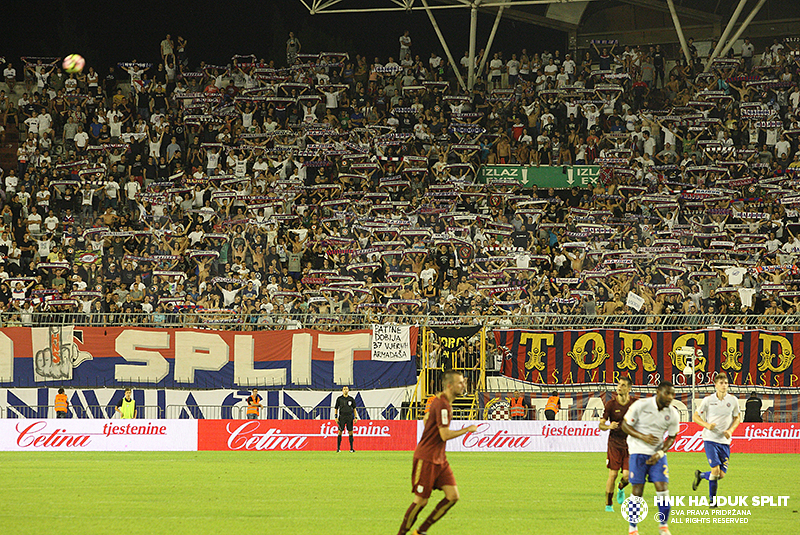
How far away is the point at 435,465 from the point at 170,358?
59.4 feet

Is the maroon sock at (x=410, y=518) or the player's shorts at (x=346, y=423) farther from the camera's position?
the player's shorts at (x=346, y=423)

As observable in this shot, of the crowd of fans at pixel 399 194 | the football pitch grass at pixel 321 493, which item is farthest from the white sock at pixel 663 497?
the crowd of fans at pixel 399 194

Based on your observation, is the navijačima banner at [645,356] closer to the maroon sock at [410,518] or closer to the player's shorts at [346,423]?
the player's shorts at [346,423]

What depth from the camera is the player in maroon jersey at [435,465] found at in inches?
402

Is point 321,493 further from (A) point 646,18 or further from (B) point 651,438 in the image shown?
(A) point 646,18

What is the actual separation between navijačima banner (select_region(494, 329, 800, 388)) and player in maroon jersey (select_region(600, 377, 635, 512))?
1209 cm

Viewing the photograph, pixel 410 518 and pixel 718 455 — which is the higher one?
pixel 410 518

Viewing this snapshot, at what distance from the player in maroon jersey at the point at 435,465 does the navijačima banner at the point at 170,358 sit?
16423 millimetres

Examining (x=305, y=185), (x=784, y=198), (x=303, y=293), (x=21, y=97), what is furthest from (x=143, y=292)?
(x=784, y=198)

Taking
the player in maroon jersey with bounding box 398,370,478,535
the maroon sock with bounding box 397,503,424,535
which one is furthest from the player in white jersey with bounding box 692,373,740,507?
the maroon sock with bounding box 397,503,424,535

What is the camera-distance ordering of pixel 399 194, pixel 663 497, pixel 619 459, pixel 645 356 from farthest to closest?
pixel 399 194, pixel 645 356, pixel 619 459, pixel 663 497

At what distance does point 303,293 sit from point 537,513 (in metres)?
16.0

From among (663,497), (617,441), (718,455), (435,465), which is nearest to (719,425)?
(718,455)

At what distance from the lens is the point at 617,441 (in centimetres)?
1388
